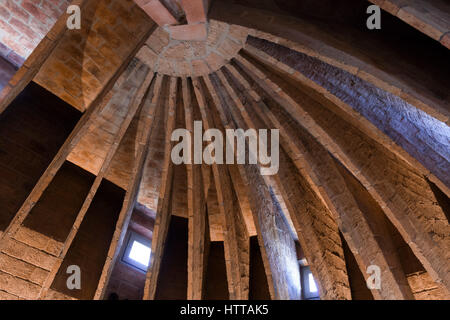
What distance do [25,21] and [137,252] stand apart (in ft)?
21.4

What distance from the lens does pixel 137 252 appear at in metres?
11.2

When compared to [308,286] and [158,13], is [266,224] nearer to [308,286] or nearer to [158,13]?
[308,286]

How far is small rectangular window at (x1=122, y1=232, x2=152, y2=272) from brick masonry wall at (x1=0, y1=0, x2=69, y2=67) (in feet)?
18.2

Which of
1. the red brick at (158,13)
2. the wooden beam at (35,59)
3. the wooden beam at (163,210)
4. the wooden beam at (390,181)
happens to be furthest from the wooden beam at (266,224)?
the wooden beam at (35,59)

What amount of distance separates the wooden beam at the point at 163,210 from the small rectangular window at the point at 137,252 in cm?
184

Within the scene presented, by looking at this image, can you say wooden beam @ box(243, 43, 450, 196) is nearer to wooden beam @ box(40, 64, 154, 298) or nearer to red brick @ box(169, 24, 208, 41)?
red brick @ box(169, 24, 208, 41)

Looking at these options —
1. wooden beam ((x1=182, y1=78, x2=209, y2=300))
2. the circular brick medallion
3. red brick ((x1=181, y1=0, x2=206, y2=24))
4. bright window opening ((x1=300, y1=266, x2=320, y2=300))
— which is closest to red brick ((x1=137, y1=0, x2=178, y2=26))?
red brick ((x1=181, y1=0, x2=206, y2=24))

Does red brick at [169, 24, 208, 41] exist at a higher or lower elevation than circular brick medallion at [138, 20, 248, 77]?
lower

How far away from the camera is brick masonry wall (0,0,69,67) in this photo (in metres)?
7.40

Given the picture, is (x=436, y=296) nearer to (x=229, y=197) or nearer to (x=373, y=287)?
(x=373, y=287)

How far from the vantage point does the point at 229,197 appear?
972 centimetres

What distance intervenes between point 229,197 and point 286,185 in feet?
5.16

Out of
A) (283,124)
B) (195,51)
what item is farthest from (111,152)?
(283,124)
